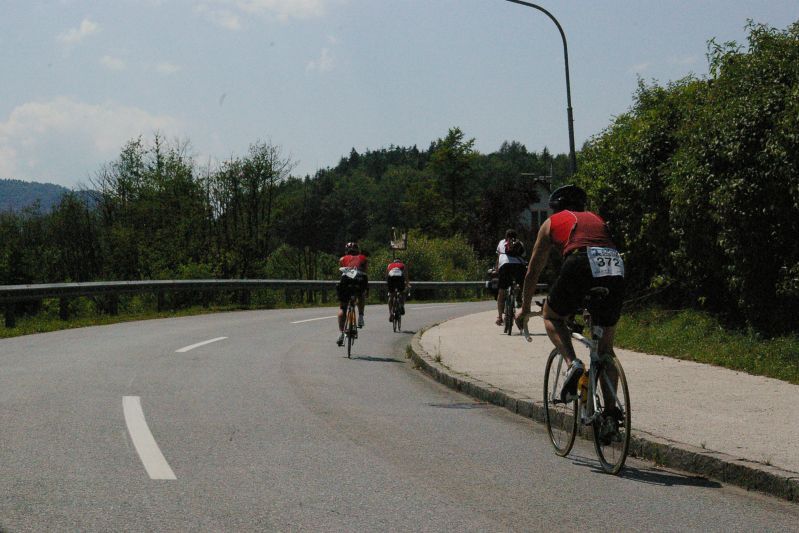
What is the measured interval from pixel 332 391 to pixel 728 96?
746 cm

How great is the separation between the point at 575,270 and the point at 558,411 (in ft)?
4.68

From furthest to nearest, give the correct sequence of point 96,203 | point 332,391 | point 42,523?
point 96,203, point 332,391, point 42,523

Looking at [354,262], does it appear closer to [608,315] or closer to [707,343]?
[707,343]

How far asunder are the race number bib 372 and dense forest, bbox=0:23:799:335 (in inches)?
234

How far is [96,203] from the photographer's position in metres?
52.5


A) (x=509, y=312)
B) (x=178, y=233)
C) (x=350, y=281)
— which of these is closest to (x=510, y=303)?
(x=509, y=312)

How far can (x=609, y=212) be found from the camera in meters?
18.7

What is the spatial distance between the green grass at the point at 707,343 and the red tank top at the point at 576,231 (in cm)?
462

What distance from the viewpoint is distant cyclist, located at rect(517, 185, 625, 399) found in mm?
5844

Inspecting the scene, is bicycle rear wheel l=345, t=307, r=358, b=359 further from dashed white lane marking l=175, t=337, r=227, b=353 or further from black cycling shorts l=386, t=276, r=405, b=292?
black cycling shorts l=386, t=276, r=405, b=292

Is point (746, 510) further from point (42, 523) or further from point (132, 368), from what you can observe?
point (132, 368)

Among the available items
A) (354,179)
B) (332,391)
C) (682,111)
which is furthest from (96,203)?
(354,179)

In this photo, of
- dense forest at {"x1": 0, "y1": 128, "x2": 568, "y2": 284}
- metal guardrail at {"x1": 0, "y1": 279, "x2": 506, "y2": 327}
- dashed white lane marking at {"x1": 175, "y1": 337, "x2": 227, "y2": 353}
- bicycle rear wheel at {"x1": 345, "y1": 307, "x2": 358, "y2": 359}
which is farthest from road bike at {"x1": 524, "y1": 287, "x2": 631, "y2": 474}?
dense forest at {"x1": 0, "y1": 128, "x2": 568, "y2": 284}

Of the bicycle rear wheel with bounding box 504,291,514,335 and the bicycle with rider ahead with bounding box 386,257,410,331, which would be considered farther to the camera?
the bicycle with rider ahead with bounding box 386,257,410,331
